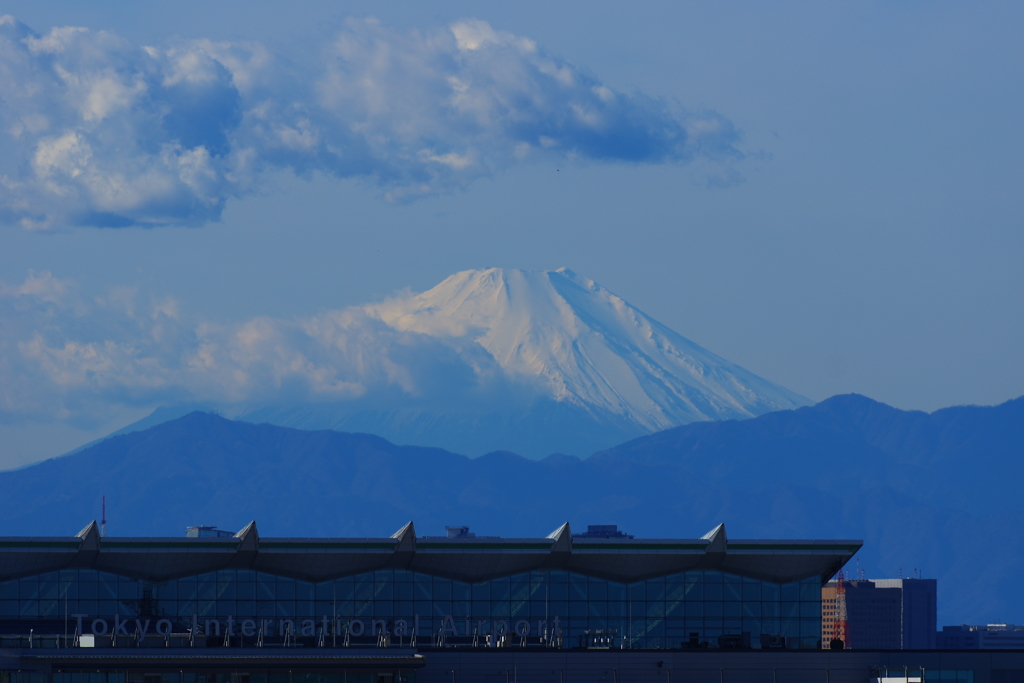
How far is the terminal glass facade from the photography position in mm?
98812

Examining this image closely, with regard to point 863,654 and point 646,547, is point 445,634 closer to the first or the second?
point 646,547

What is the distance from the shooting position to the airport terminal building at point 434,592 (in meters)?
98.0

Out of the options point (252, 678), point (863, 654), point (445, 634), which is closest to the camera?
point (252, 678)

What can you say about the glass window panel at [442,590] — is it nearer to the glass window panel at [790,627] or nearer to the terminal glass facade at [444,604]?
the terminal glass facade at [444,604]

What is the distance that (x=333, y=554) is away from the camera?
99.7 m

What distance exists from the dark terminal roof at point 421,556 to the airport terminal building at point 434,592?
0.30 feet

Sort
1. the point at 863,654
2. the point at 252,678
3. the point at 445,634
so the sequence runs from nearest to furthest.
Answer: the point at 252,678 → the point at 863,654 → the point at 445,634

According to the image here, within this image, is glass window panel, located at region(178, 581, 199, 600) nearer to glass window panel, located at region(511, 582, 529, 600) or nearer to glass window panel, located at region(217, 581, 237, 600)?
glass window panel, located at region(217, 581, 237, 600)

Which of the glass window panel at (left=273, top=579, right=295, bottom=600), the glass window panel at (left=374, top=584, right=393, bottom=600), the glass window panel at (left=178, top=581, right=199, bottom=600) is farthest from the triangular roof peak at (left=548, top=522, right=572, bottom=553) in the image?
the glass window panel at (left=178, top=581, right=199, bottom=600)

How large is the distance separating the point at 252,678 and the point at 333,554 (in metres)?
13.7

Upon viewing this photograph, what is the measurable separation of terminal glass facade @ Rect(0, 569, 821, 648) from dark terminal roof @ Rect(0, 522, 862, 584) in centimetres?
57

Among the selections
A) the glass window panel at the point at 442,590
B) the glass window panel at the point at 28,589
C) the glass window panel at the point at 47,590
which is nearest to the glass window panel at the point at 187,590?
the glass window panel at the point at 47,590

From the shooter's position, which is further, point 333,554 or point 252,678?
Answer: point 333,554

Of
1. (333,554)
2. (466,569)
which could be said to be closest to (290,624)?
(333,554)
